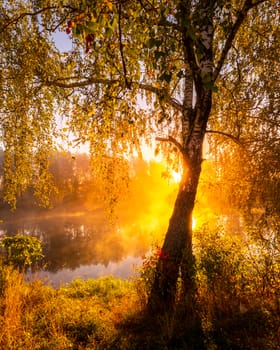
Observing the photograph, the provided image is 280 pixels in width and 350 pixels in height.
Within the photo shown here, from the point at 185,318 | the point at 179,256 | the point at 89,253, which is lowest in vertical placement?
the point at 89,253

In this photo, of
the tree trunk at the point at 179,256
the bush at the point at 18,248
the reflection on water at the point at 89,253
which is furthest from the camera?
the reflection on water at the point at 89,253

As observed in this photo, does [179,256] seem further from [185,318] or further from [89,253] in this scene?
[89,253]

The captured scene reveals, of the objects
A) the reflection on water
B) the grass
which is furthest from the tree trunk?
the reflection on water

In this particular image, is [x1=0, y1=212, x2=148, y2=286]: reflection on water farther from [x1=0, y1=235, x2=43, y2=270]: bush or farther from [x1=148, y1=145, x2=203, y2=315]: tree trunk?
[x1=148, y1=145, x2=203, y2=315]: tree trunk

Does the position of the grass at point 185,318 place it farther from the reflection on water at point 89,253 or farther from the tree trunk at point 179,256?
the reflection on water at point 89,253

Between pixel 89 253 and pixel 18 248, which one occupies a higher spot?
pixel 18 248

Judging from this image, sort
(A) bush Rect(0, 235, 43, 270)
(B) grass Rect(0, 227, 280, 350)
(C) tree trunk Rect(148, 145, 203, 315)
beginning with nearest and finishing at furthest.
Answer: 1. (B) grass Rect(0, 227, 280, 350)
2. (C) tree trunk Rect(148, 145, 203, 315)
3. (A) bush Rect(0, 235, 43, 270)

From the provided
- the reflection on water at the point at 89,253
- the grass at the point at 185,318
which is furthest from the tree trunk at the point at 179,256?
the reflection on water at the point at 89,253

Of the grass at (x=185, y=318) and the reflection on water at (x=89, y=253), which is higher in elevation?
the grass at (x=185, y=318)

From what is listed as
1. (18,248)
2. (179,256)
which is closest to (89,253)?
(18,248)

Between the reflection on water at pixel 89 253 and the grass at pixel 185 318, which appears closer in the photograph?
the grass at pixel 185 318

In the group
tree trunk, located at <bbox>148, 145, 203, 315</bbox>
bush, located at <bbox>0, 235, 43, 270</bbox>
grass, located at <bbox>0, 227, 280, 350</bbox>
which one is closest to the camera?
grass, located at <bbox>0, 227, 280, 350</bbox>

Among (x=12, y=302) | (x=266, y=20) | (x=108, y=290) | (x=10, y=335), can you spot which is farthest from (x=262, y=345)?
(x=266, y=20)

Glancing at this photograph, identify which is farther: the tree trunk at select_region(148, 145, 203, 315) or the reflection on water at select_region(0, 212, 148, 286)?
the reflection on water at select_region(0, 212, 148, 286)
